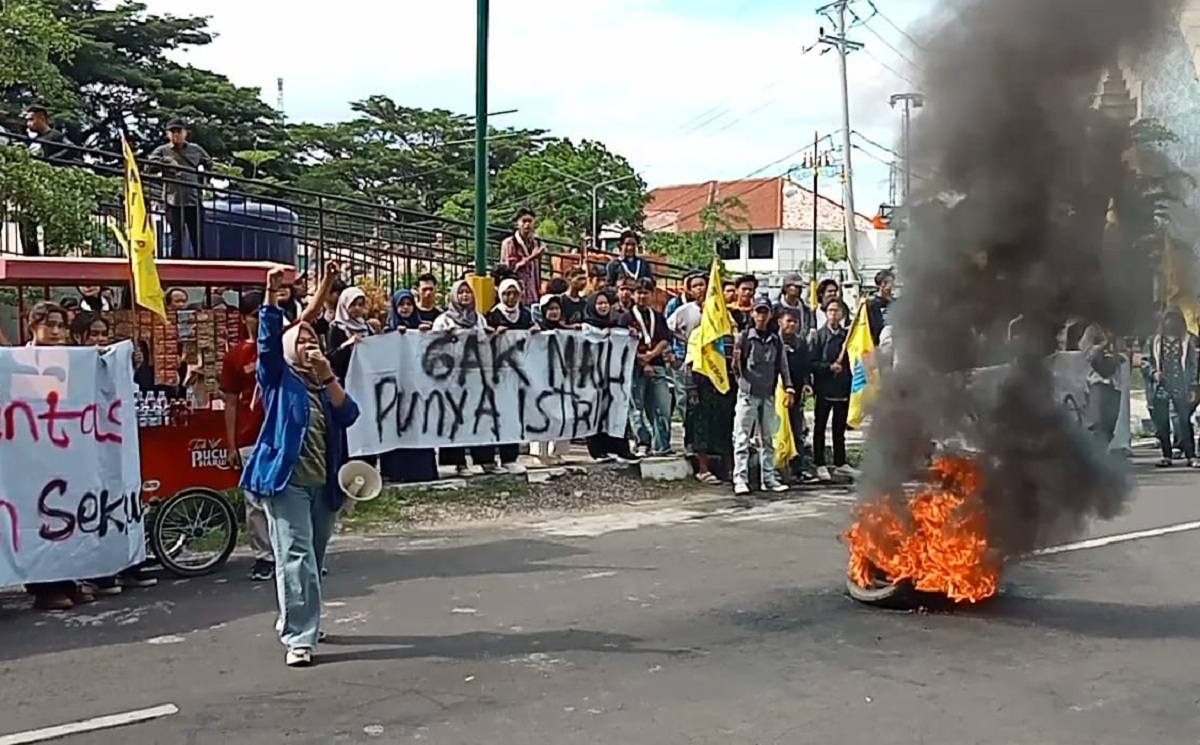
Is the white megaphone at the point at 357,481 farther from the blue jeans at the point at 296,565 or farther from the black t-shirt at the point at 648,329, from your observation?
the black t-shirt at the point at 648,329

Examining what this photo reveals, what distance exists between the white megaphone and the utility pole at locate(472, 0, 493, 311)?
19.3 feet

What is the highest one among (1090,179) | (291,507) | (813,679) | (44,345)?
(1090,179)

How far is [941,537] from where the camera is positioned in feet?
22.9

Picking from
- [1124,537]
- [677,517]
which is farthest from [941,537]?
[677,517]

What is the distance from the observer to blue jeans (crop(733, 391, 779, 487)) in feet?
39.7

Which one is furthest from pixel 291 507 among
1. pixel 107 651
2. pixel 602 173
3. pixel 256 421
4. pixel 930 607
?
pixel 602 173

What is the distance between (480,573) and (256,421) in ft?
5.81

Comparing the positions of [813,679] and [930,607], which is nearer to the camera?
[813,679]

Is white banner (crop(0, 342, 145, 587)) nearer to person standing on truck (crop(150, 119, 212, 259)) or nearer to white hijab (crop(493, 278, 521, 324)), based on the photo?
white hijab (crop(493, 278, 521, 324))

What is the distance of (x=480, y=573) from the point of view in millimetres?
8461

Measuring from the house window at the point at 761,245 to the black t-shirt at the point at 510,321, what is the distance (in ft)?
195

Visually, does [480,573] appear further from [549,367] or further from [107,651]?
[549,367]

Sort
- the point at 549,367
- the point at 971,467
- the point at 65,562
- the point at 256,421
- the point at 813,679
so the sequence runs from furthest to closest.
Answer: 1. the point at 549,367
2. the point at 256,421
3. the point at 65,562
4. the point at 971,467
5. the point at 813,679

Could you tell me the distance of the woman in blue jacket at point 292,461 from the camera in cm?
618
